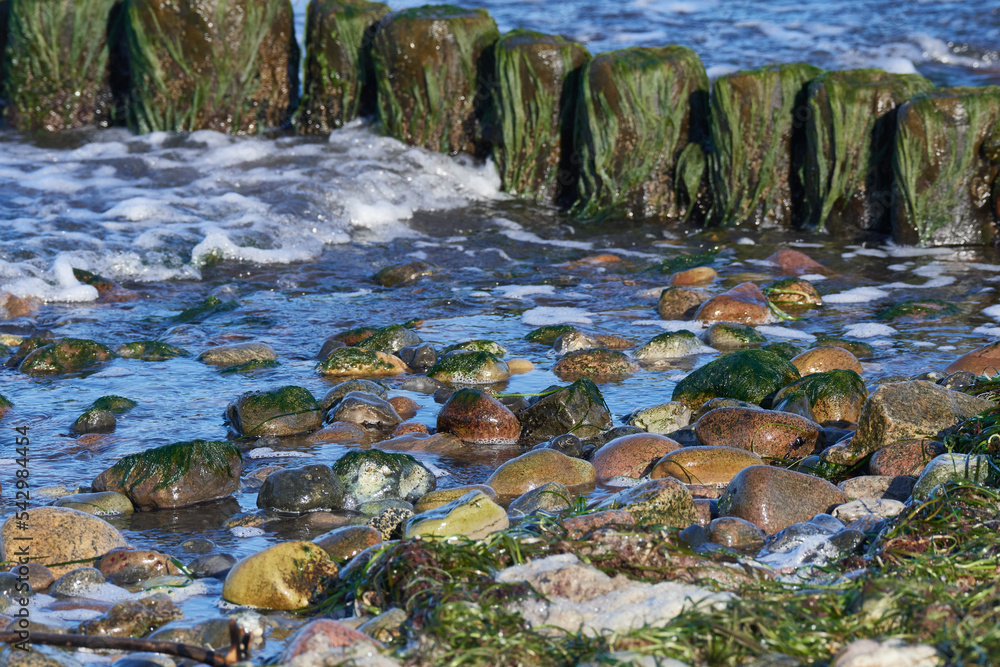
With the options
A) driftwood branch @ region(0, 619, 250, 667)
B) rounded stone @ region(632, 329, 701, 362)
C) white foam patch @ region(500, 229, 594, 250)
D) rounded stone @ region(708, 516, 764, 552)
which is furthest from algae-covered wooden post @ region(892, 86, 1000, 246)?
driftwood branch @ region(0, 619, 250, 667)

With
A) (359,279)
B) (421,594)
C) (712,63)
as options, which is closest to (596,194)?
(359,279)

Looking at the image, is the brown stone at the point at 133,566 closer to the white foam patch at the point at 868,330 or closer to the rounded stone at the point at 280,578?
the rounded stone at the point at 280,578

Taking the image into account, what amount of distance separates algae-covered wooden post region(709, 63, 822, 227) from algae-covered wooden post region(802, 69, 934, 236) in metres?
0.17

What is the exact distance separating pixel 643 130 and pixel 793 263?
1.54 m

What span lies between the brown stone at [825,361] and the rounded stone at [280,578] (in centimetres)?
235

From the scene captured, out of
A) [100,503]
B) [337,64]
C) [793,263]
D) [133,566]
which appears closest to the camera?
[133,566]

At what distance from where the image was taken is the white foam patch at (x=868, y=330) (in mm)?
4621

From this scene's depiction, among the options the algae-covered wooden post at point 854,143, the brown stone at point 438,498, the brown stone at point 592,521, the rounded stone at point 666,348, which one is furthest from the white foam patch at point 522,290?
the brown stone at point 592,521

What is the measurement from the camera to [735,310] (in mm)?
4848

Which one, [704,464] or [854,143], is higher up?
[854,143]

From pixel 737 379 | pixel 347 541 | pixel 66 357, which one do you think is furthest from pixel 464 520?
pixel 66 357

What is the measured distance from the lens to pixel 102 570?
8.24 feet

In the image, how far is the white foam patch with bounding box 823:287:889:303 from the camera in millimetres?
5211

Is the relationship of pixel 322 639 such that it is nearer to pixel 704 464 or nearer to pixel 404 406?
pixel 704 464
